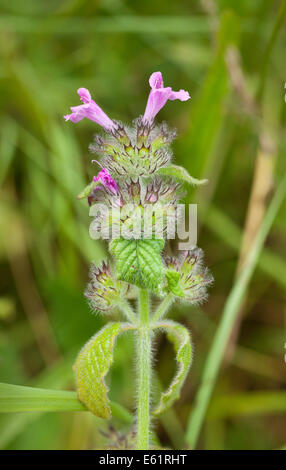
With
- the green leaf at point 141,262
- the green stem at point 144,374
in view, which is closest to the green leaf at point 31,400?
the green stem at point 144,374

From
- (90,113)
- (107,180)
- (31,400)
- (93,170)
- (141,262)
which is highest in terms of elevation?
(93,170)

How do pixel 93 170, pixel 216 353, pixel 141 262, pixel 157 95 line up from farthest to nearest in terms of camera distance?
pixel 93 170
pixel 216 353
pixel 157 95
pixel 141 262

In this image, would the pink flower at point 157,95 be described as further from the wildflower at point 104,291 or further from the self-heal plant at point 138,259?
the wildflower at point 104,291

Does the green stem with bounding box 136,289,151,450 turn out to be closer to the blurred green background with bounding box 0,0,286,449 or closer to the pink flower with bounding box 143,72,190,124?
the pink flower with bounding box 143,72,190,124

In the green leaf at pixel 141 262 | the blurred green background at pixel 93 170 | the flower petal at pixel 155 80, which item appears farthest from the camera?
the blurred green background at pixel 93 170

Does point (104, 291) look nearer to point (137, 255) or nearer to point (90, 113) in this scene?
point (137, 255)

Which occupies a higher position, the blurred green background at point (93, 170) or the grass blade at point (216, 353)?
the blurred green background at point (93, 170)

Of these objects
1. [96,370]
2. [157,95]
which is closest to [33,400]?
[96,370]

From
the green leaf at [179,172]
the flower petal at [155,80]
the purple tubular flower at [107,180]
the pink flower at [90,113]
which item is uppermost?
the flower petal at [155,80]
